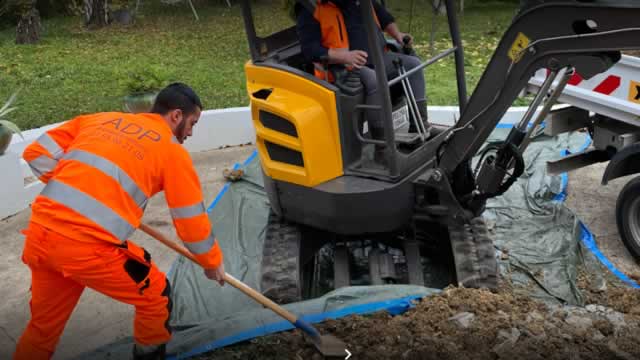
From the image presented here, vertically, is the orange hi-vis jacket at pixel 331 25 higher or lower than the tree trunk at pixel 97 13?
higher

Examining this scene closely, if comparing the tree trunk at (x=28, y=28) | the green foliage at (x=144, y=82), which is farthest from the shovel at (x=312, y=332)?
the tree trunk at (x=28, y=28)

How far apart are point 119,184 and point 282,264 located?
1.44 metres

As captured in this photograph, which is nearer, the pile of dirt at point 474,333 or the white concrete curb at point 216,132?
the pile of dirt at point 474,333

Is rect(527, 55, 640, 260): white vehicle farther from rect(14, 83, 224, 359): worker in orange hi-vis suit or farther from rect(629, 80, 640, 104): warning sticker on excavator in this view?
rect(14, 83, 224, 359): worker in orange hi-vis suit

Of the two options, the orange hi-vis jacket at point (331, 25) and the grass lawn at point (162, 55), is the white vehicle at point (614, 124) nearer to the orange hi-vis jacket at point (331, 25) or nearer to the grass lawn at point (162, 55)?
the orange hi-vis jacket at point (331, 25)

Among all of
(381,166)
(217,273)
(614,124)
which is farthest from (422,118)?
(217,273)

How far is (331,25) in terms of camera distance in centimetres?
437

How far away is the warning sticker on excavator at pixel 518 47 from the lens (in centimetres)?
377

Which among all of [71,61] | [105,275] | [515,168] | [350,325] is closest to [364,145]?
[515,168]

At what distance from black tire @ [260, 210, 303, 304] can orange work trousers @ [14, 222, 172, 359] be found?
2.96 ft

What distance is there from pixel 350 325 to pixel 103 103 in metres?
6.78

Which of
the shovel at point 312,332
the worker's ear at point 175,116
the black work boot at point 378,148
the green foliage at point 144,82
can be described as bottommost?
the shovel at point 312,332

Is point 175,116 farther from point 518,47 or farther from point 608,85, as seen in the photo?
point 608,85

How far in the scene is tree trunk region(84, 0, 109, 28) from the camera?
52.4ft
